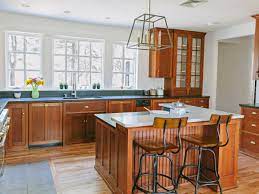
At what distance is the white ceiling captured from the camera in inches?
151

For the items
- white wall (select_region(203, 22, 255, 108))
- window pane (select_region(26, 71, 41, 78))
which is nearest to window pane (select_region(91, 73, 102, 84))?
window pane (select_region(26, 71, 41, 78))

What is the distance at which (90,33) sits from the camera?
17.9ft

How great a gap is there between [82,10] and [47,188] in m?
2.96

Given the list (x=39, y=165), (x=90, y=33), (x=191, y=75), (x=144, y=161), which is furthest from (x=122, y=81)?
(x=144, y=161)

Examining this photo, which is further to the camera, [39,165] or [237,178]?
[39,165]

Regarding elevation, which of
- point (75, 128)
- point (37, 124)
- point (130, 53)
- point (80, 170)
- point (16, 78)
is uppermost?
point (130, 53)

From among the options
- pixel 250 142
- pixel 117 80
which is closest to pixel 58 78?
pixel 117 80

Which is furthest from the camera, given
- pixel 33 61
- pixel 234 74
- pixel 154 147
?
pixel 234 74

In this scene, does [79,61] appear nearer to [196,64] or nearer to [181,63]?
[181,63]

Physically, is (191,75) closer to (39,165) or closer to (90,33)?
(90,33)

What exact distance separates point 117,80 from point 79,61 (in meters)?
1.00

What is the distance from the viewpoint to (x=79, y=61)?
5.54m

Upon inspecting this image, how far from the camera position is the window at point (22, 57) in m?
4.92

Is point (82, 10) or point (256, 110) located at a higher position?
point (82, 10)
